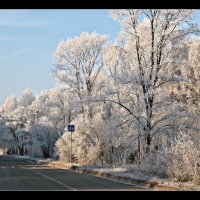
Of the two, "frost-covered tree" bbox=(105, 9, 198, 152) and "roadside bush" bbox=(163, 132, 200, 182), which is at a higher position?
"frost-covered tree" bbox=(105, 9, 198, 152)

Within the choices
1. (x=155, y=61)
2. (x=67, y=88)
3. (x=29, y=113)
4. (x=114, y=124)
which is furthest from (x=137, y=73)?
(x=29, y=113)

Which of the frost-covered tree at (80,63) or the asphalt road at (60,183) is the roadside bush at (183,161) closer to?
the asphalt road at (60,183)

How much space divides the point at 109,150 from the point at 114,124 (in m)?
11.1

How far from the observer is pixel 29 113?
92750 millimetres

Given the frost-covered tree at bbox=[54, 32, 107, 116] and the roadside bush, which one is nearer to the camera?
the roadside bush

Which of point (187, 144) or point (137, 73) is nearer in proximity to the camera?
point (187, 144)

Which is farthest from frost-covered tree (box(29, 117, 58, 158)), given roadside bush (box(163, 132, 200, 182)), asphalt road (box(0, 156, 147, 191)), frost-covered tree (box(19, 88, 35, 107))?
roadside bush (box(163, 132, 200, 182))

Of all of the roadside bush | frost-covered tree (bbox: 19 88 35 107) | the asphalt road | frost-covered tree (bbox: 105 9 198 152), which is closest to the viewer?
the roadside bush

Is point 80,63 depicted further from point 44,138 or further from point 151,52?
point 44,138

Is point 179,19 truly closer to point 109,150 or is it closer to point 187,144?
point 187,144

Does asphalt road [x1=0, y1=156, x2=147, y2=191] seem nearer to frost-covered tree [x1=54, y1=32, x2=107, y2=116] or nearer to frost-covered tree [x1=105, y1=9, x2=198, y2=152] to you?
frost-covered tree [x1=105, y1=9, x2=198, y2=152]

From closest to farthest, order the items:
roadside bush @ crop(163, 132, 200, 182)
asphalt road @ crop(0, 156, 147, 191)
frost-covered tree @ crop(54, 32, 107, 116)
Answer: roadside bush @ crop(163, 132, 200, 182) < asphalt road @ crop(0, 156, 147, 191) < frost-covered tree @ crop(54, 32, 107, 116)

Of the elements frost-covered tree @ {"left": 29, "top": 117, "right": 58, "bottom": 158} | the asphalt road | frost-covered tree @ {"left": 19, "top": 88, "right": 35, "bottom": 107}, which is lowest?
the asphalt road

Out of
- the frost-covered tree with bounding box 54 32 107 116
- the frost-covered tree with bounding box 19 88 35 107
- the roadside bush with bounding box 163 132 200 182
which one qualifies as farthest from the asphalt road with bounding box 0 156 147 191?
the frost-covered tree with bounding box 19 88 35 107
